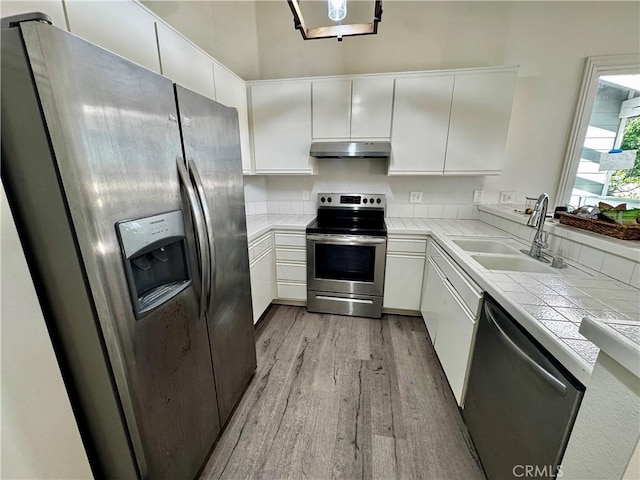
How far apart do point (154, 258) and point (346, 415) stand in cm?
136

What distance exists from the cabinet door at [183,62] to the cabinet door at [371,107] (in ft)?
3.91

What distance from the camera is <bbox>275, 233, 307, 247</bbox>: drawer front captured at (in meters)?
2.43

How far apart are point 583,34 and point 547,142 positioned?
844 mm

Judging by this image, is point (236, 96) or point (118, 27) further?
point (236, 96)

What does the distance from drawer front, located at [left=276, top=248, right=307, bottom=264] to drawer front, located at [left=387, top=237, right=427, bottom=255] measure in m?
0.80

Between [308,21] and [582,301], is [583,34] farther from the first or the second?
[582,301]

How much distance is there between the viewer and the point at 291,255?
8.18ft

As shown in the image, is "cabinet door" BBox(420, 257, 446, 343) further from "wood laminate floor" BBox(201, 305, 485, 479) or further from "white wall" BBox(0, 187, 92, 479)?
"white wall" BBox(0, 187, 92, 479)

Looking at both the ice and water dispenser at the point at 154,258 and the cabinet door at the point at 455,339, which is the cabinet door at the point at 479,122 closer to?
the cabinet door at the point at 455,339

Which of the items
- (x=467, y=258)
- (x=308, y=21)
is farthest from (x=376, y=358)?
(x=308, y=21)

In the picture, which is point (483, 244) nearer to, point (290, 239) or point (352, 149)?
point (352, 149)

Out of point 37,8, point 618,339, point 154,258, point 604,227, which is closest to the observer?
point 618,339

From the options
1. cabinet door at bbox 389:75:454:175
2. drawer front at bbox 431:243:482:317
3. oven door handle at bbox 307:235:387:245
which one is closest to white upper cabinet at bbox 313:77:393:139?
cabinet door at bbox 389:75:454:175

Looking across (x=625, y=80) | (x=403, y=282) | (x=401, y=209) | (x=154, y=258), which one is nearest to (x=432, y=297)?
(x=403, y=282)
